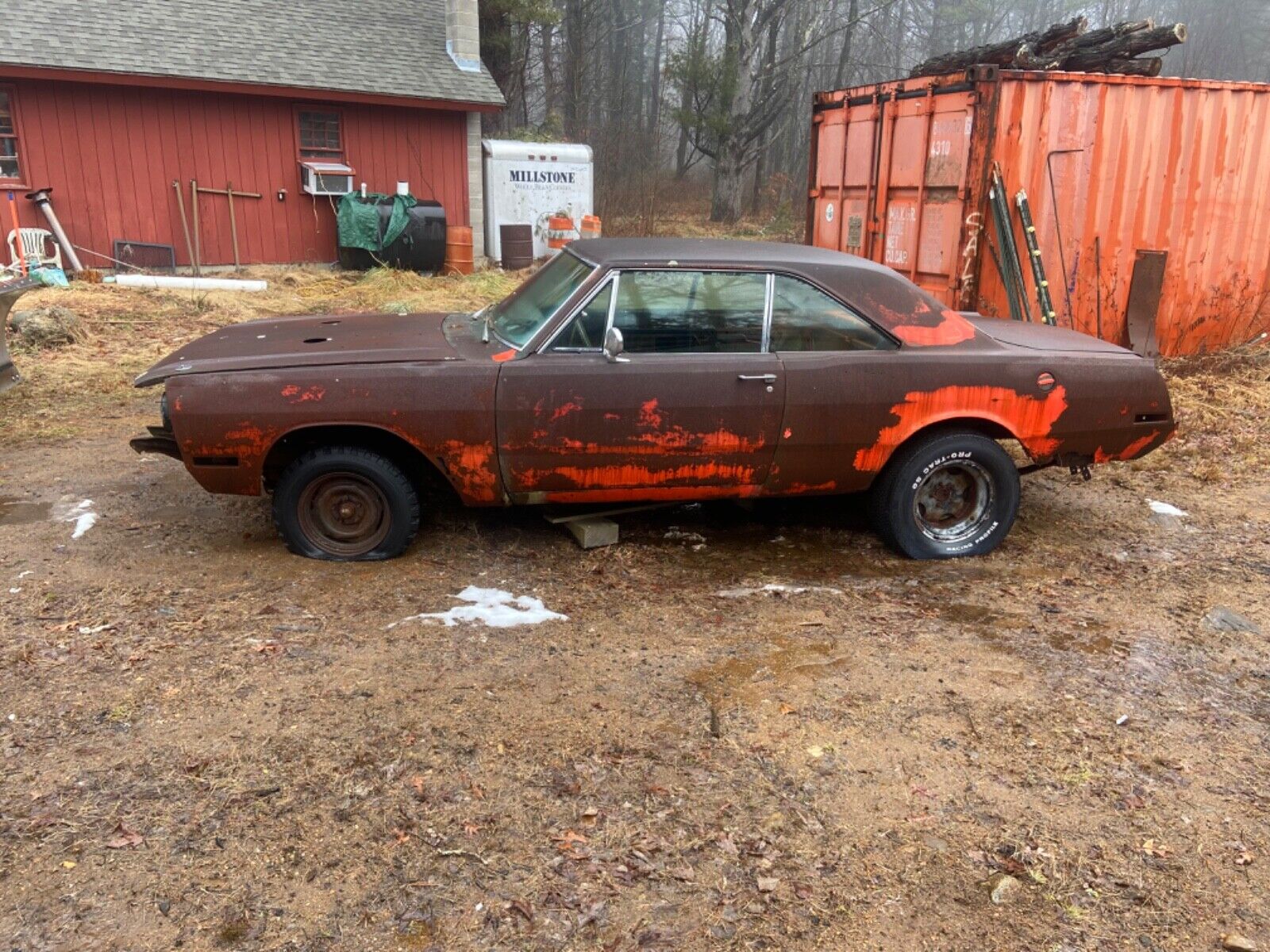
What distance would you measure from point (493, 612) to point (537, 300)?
1601mm

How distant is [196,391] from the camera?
14.2ft

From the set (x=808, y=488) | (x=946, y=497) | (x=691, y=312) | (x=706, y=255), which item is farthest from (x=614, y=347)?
(x=946, y=497)

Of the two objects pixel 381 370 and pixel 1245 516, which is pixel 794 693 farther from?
pixel 1245 516

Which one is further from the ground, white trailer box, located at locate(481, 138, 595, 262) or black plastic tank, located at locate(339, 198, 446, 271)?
white trailer box, located at locate(481, 138, 595, 262)

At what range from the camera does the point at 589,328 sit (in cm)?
450

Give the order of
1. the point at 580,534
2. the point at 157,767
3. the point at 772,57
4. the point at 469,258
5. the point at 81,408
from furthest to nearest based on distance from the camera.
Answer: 1. the point at 772,57
2. the point at 469,258
3. the point at 81,408
4. the point at 580,534
5. the point at 157,767

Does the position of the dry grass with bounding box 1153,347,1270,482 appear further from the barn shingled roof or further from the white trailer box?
the barn shingled roof

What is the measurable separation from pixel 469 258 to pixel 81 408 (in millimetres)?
9000

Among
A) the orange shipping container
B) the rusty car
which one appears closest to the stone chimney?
the orange shipping container

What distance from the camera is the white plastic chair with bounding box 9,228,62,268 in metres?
13.2

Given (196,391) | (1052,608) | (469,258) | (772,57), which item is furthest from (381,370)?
(772,57)

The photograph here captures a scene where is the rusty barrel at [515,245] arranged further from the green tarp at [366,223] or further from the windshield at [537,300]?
the windshield at [537,300]

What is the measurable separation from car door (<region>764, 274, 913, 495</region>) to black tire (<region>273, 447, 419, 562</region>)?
1828 millimetres

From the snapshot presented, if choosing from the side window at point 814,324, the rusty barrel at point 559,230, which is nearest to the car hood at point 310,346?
the side window at point 814,324
